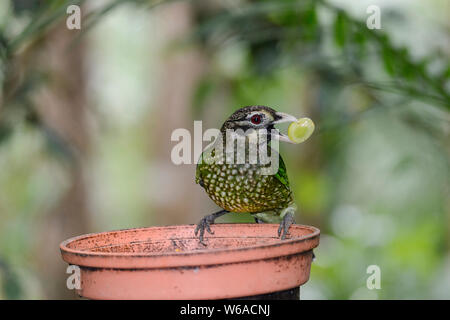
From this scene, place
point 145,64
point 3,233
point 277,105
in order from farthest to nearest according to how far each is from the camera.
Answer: point 145,64
point 277,105
point 3,233

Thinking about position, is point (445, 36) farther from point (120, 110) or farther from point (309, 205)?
point (120, 110)

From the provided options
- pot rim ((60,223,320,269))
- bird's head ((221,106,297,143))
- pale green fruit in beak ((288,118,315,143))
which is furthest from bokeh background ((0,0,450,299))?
pot rim ((60,223,320,269))

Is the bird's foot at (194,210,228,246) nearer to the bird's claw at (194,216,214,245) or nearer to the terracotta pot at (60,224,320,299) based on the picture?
the bird's claw at (194,216,214,245)

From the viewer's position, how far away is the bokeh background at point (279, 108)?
2.71 metres

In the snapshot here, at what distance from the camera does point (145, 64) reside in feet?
30.6

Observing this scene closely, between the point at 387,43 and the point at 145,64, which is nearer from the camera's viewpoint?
the point at 387,43

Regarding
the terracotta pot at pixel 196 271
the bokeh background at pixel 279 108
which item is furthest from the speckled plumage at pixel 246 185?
the bokeh background at pixel 279 108

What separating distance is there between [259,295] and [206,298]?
139 millimetres

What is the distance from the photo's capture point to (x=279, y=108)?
587cm

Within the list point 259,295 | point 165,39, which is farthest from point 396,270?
point 259,295

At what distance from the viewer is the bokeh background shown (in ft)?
8.90
